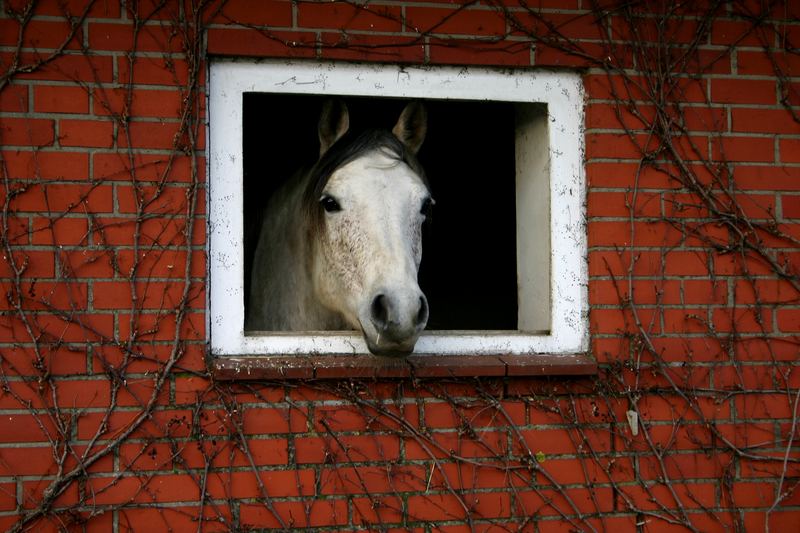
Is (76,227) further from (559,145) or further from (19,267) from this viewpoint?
(559,145)

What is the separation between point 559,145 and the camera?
3.52 m

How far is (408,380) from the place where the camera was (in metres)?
3.31

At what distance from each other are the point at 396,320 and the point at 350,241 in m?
0.53

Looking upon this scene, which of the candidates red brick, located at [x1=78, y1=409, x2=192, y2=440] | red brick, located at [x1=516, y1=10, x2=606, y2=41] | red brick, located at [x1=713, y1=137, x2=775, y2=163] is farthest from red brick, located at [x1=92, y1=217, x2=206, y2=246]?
red brick, located at [x1=713, y1=137, x2=775, y2=163]

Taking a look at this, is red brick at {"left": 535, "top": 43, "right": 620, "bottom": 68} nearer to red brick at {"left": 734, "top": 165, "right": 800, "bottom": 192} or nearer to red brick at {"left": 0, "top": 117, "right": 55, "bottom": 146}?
red brick at {"left": 734, "top": 165, "right": 800, "bottom": 192}

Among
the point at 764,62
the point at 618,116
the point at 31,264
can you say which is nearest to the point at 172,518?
the point at 31,264

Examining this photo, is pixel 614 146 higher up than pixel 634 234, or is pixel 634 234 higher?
pixel 614 146

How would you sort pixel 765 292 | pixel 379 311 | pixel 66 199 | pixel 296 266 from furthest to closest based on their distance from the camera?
pixel 296 266, pixel 765 292, pixel 66 199, pixel 379 311

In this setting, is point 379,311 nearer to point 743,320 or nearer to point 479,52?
point 479,52

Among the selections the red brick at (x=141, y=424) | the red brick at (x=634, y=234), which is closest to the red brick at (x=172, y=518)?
the red brick at (x=141, y=424)

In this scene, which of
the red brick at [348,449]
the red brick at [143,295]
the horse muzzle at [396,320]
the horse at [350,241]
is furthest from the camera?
the red brick at [348,449]

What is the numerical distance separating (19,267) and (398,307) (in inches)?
53.3

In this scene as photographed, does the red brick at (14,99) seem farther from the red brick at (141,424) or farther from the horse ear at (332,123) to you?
the horse ear at (332,123)

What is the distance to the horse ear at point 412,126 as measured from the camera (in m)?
3.88
